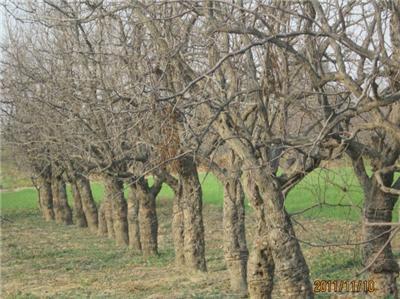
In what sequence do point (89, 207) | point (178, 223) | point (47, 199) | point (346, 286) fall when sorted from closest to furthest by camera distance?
point (346, 286)
point (178, 223)
point (89, 207)
point (47, 199)

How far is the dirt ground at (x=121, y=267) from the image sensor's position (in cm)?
1406

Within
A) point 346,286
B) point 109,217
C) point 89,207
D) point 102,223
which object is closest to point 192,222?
point 346,286

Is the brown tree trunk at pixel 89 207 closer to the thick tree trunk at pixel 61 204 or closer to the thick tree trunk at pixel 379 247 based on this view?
the thick tree trunk at pixel 61 204

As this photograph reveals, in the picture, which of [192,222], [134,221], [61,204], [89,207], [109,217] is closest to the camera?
[192,222]

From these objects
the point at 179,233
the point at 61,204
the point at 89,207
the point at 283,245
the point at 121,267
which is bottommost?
the point at 121,267

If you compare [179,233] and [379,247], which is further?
[179,233]

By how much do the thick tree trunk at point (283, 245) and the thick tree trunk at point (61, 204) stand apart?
26166 millimetres

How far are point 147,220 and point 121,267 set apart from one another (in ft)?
6.37

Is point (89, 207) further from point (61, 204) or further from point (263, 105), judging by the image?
point (263, 105)

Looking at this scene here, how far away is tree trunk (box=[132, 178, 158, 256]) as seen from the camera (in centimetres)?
2005

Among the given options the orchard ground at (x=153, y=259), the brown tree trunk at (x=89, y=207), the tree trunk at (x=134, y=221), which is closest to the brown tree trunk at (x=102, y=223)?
the orchard ground at (x=153, y=259)

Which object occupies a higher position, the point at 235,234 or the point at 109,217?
the point at 109,217

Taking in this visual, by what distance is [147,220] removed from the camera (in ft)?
66.2

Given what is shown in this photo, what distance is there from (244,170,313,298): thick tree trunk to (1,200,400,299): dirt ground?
42 cm
